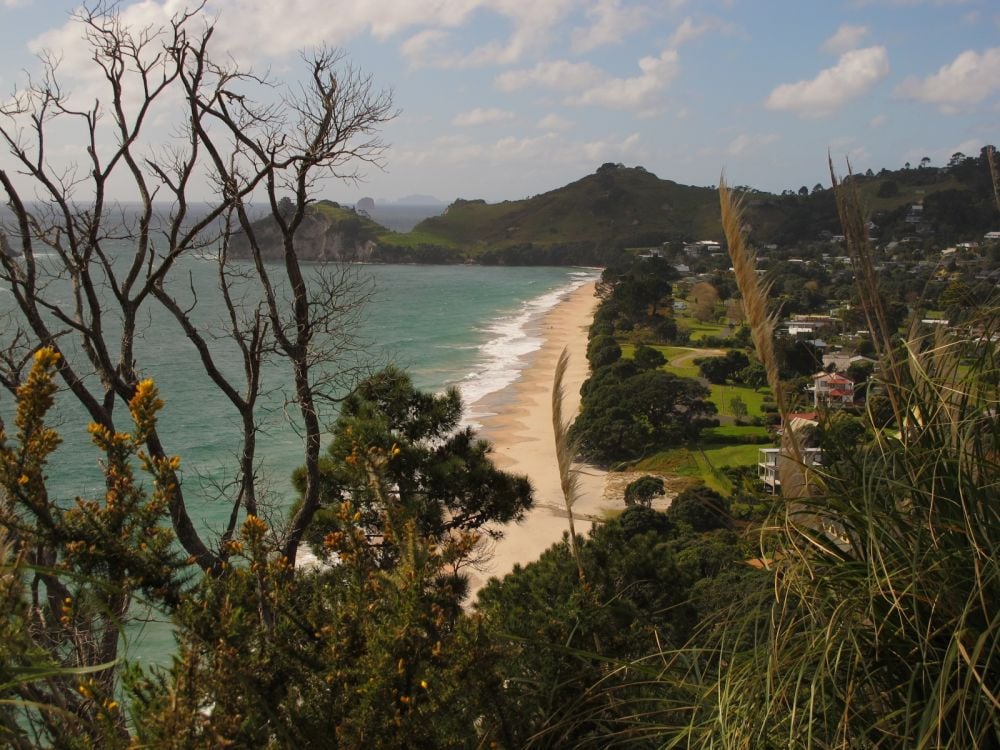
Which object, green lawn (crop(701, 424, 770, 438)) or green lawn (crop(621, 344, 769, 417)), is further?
green lawn (crop(621, 344, 769, 417))

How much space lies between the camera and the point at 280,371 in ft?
119

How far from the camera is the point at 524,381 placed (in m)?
34.7

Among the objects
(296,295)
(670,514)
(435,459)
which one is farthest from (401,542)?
(670,514)

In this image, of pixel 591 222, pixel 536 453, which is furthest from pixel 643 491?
pixel 591 222

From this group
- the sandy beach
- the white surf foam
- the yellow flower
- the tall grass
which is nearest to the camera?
the tall grass

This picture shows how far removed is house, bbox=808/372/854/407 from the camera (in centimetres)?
247

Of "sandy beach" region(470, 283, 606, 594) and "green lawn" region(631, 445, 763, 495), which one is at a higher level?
"sandy beach" region(470, 283, 606, 594)

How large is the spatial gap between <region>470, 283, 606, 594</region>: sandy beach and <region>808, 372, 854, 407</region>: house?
106 inches

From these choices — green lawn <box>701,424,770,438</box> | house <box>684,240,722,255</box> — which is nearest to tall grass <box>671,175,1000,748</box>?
green lawn <box>701,424,770,438</box>

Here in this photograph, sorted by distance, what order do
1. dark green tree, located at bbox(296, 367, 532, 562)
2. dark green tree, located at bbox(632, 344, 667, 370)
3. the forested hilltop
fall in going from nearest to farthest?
dark green tree, located at bbox(296, 367, 532, 562) → dark green tree, located at bbox(632, 344, 667, 370) → the forested hilltop

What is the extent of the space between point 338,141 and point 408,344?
39.2 m

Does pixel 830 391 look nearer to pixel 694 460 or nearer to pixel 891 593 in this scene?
pixel 891 593

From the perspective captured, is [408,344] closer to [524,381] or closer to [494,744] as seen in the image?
[524,381]

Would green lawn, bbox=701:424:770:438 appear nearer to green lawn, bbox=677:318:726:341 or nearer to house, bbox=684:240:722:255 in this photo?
green lawn, bbox=677:318:726:341
